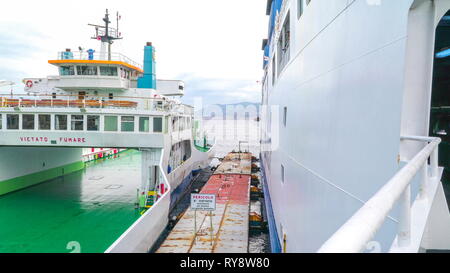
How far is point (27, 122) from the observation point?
16.8m

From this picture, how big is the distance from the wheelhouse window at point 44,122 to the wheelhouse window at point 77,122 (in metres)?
1.65

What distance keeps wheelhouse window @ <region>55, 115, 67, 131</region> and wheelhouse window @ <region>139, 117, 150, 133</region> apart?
426 centimetres

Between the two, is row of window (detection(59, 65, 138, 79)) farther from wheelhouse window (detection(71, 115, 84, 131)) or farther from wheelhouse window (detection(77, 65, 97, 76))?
wheelhouse window (detection(71, 115, 84, 131))

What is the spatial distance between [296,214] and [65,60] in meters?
19.6

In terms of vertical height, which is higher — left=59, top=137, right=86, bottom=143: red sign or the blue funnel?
the blue funnel

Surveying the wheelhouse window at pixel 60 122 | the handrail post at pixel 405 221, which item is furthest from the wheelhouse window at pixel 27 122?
the handrail post at pixel 405 221

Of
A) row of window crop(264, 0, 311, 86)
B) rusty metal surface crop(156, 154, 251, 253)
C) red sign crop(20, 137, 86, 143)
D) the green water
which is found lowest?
the green water

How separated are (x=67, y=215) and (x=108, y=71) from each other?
31.9 feet

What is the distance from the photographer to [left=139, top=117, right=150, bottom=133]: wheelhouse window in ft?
54.2

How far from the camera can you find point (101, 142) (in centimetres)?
1644

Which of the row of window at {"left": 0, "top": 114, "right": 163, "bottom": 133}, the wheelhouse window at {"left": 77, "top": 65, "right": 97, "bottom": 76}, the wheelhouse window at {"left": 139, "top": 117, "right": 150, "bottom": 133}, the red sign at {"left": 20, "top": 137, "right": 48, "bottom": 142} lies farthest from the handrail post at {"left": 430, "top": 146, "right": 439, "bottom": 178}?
the wheelhouse window at {"left": 77, "top": 65, "right": 97, "bottom": 76}

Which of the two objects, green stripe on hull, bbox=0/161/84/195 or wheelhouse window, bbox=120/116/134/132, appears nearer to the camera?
wheelhouse window, bbox=120/116/134/132
